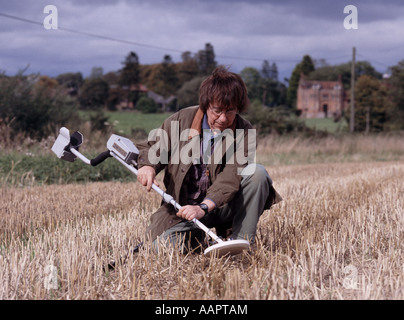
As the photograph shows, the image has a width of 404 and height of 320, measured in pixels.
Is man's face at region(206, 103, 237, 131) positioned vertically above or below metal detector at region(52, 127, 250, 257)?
above

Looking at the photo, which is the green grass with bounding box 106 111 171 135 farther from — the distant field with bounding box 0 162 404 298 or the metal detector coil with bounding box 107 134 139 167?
the metal detector coil with bounding box 107 134 139 167

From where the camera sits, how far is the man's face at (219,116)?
3.76 meters

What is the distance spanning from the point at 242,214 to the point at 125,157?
1082mm

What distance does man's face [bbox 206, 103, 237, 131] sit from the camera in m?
3.76

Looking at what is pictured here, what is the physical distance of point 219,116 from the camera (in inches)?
149

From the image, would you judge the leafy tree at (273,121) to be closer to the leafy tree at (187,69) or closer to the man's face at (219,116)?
the man's face at (219,116)

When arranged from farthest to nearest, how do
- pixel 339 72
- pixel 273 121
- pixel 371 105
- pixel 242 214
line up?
pixel 339 72 < pixel 371 105 < pixel 273 121 < pixel 242 214

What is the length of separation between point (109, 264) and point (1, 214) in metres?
2.80

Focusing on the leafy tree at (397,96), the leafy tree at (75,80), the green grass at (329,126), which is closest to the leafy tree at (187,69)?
the leafy tree at (75,80)

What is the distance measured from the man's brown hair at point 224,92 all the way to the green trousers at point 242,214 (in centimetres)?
58

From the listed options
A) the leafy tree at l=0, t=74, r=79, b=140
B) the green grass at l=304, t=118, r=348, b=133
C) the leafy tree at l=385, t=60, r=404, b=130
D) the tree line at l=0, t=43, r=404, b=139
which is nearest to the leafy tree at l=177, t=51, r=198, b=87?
the tree line at l=0, t=43, r=404, b=139

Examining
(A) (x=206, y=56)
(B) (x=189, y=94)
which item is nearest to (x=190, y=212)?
(B) (x=189, y=94)

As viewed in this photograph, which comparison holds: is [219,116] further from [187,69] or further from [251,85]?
[187,69]

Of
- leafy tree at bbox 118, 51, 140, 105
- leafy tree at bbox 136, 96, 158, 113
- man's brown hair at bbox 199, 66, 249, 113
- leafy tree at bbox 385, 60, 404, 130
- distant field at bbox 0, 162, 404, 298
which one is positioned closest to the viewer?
distant field at bbox 0, 162, 404, 298
